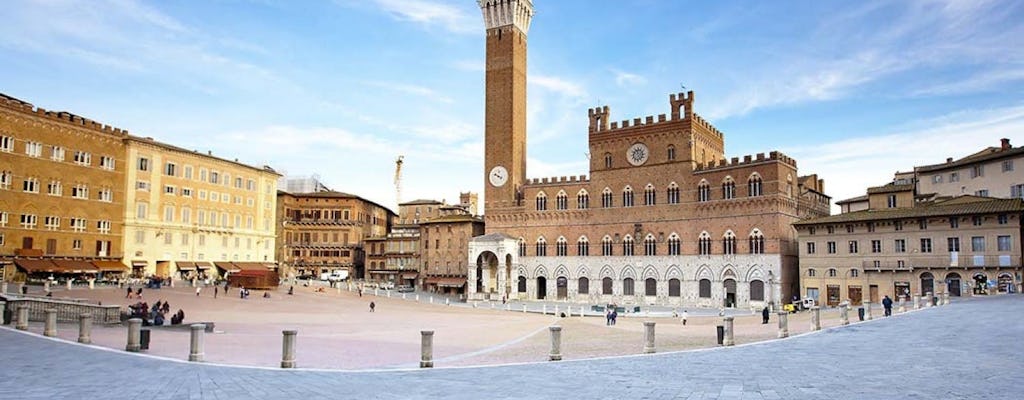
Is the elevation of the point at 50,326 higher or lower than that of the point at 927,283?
lower

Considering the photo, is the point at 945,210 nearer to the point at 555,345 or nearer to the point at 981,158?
the point at 981,158

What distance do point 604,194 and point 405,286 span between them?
24.7 meters

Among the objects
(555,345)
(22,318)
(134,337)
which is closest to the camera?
(555,345)

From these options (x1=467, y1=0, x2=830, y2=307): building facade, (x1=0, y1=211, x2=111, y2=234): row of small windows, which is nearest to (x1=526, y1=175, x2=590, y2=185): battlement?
(x1=467, y1=0, x2=830, y2=307): building facade

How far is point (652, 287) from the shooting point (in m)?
59.4

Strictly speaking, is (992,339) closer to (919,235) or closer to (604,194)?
(919,235)

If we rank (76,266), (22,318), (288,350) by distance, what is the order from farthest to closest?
(76,266) → (22,318) → (288,350)

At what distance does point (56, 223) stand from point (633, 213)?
46591 millimetres

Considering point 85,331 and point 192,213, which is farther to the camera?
point 192,213

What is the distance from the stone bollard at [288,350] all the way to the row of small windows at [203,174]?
4955cm

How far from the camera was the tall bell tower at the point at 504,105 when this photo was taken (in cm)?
6831

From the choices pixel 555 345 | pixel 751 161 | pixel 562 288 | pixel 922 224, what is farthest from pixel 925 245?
pixel 555 345

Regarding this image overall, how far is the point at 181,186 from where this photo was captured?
6188 centimetres

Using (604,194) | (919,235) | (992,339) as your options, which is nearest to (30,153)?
(604,194)
